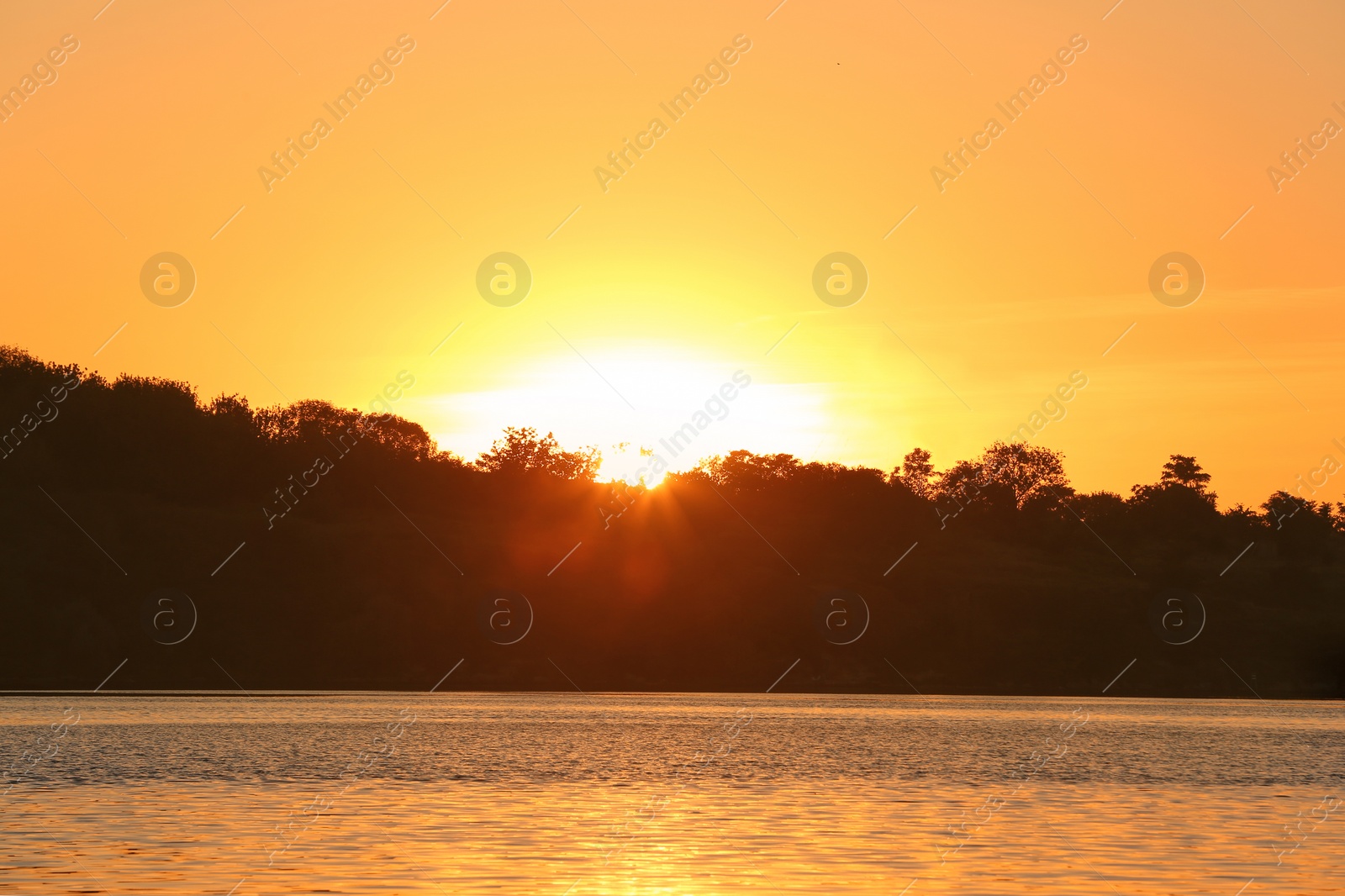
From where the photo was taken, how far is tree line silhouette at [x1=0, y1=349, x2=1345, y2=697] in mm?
142875

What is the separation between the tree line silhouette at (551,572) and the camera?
469 ft

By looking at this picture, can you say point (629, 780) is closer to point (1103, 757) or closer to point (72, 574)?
point (1103, 757)

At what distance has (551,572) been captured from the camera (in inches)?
6319

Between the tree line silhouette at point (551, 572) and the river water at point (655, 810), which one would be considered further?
the tree line silhouette at point (551, 572)
